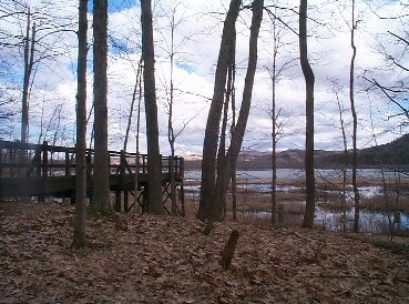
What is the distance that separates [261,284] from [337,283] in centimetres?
159

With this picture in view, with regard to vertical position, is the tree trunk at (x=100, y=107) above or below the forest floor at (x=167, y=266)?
above

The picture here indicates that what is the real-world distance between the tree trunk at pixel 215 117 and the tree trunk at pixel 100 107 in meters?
2.75

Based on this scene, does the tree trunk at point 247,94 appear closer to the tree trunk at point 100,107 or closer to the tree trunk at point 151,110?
the tree trunk at point 151,110

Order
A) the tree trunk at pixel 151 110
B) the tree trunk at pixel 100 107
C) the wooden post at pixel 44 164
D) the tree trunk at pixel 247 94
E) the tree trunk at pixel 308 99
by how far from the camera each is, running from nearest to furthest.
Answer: the tree trunk at pixel 100 107, the tree trunk at pixel 247 94, the wooden post at pixel 44 164, the tree trunk at pixel 151 110, the tree trunk at pixel 308 99

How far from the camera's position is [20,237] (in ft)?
24.7

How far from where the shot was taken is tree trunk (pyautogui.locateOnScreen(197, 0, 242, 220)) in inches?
444

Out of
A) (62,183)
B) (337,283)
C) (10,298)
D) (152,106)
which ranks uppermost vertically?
(152,106)

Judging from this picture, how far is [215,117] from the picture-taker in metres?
11.7

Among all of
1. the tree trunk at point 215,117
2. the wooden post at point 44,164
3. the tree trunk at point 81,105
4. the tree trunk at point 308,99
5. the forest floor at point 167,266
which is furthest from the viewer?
the tree trunk at point 308,99

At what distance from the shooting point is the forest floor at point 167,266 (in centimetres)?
588

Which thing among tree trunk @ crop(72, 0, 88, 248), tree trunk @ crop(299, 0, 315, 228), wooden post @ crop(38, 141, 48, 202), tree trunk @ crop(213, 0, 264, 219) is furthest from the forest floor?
tree trunk @ crop(299, 0, 315, 228)

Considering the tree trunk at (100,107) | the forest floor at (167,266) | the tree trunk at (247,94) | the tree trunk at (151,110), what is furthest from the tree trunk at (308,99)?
the tree trunk at (100,107)

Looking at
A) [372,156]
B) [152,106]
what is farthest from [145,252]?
[372,156]

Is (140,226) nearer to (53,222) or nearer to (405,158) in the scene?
(53,222)
